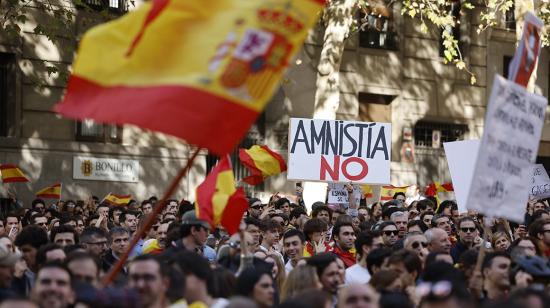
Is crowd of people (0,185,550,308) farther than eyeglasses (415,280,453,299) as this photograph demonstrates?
Yes

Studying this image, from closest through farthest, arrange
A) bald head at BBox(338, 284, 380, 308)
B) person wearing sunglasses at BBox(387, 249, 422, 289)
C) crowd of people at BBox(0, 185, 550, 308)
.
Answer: bald head at BBox(338, 284, 380, 308) < crowd of people at BBox(0, 185, 550, 308) < person wearing sunglasses at BBox(387, 249, 422, 289)

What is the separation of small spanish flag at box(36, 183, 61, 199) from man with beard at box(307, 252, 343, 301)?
533 inches

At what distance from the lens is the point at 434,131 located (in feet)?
96.6

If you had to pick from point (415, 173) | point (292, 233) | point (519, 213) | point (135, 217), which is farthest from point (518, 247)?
point (415, 173)

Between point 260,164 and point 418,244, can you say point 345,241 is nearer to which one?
point 418,244

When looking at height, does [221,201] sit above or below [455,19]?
below

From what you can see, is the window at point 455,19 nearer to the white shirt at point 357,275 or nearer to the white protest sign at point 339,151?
the white protest sign at point 339,151

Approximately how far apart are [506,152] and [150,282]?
2.90 meters

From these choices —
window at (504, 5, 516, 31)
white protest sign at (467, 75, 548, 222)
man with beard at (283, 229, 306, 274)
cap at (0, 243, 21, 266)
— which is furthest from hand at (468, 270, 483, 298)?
window at (504, 5, 516, 31)

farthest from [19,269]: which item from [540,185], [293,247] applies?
[540,185]

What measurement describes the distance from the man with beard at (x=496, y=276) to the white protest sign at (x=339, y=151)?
7274 millimetres

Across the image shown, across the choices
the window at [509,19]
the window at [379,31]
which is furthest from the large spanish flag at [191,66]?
the window at [509,19]

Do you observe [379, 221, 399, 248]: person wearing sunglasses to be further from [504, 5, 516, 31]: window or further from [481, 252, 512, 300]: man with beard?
[504, 5, 516, 31]: window

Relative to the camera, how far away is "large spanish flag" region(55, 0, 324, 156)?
24.7ft
